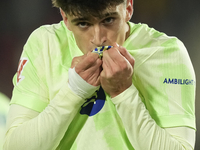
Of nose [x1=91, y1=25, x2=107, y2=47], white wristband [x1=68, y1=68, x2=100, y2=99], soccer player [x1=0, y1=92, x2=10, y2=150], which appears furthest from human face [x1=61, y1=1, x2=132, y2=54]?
soccer player [x1=0, y1=92, x2=10, y2=150]

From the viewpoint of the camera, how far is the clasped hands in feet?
2.28

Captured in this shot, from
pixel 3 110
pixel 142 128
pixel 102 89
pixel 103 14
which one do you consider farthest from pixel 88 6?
pixel 3 110

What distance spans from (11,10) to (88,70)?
1.90 ft

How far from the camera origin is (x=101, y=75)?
728 mm

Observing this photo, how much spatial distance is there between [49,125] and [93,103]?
0.51 feet

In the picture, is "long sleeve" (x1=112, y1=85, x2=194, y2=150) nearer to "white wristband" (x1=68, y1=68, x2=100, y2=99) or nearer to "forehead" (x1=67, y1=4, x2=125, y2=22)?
"white wristband" (x1=68, y1=68, x2=100, y2=99)

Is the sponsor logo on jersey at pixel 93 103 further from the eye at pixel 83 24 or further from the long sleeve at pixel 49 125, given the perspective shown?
the eye at pixel 83 24

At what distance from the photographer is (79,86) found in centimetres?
74

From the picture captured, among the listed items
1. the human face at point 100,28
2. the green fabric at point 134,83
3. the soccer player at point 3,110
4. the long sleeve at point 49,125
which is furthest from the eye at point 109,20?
the soccer player at point 3,110

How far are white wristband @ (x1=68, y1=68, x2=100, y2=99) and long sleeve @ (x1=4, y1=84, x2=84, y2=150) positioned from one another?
0.01m

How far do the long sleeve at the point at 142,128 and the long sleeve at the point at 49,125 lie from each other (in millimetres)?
128

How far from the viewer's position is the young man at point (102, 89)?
73cm

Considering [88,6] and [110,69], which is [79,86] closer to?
[110,69]

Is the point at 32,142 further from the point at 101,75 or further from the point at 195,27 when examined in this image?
the point at 195,27
